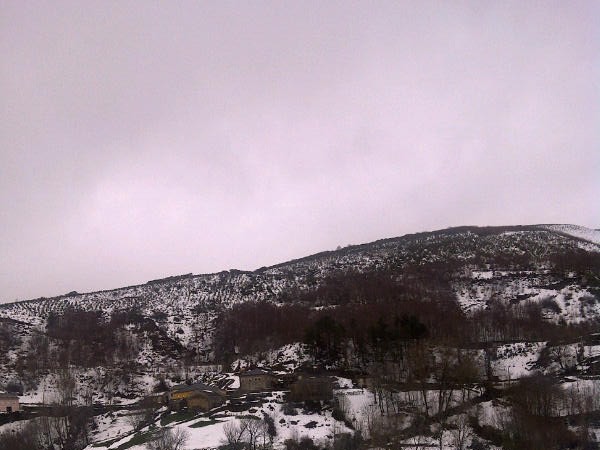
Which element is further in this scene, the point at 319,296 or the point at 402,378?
the point at 319,296

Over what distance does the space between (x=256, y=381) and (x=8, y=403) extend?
21.5 m

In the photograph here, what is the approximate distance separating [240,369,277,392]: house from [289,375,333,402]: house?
5.61m

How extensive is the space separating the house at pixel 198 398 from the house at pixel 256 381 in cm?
242

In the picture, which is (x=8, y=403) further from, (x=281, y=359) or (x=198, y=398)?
(x=281, y=359)

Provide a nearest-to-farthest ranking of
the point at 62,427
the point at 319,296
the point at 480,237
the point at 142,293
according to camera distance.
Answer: the point at 62,427
the point at 319,296
the point at 142,293
the point at 480,237

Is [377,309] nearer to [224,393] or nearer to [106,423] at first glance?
[224,393]

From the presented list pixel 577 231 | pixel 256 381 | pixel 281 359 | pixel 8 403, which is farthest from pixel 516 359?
pixel 577 231

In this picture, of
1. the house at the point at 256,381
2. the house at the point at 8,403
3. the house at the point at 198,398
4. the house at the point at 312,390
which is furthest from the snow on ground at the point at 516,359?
the house at the point at 8,403

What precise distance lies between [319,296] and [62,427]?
44.6 m

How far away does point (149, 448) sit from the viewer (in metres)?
33.2

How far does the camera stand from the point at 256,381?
50.6 metres

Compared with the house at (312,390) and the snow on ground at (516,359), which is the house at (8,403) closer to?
the house at (312,390)

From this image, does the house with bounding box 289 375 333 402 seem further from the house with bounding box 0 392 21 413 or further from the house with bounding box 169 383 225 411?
the house with bounding box 0 392 21 413

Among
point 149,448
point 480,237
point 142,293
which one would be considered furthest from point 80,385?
point 480,237
